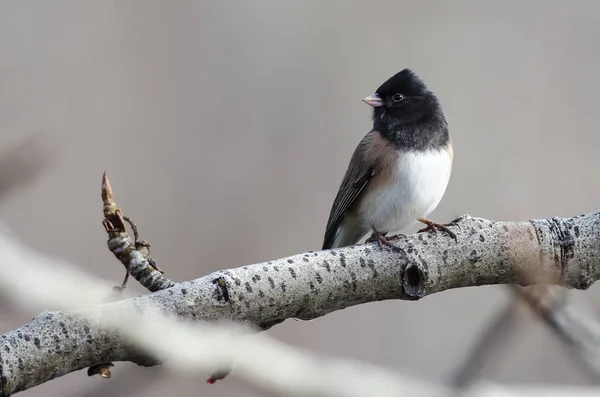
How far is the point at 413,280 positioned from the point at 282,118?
264 cm

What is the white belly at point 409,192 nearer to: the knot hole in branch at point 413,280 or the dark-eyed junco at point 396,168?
the dark-eyed junco at point 396,168

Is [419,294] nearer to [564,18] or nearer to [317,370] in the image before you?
[317,370]

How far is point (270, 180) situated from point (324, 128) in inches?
17.4

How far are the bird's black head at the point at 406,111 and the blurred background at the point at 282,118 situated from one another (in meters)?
Answer: 1.06

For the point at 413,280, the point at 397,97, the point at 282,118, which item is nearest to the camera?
the point at 413,280

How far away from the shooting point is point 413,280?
1597 mm

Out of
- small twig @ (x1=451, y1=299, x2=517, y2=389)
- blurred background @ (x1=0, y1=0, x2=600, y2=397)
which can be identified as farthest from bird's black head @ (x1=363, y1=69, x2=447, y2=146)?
small twig @ (x1=451, y1=299, x2=517, y2=389)

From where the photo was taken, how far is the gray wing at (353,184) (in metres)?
2.62

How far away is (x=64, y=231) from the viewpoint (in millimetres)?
3697

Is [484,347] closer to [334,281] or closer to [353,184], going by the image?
[334,281]

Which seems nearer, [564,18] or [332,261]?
[332,261]

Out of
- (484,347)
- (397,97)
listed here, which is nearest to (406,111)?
(397,97)

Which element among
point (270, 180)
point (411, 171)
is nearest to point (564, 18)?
point (270, 180)

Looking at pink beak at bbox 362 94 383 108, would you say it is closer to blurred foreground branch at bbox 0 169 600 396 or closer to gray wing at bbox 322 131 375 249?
gray wing at bbox 322 131 375 249
